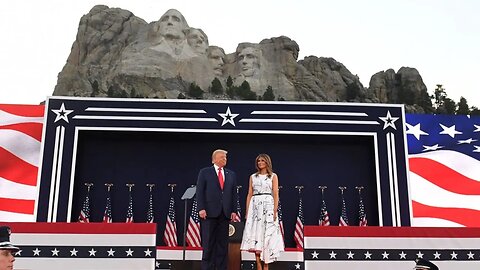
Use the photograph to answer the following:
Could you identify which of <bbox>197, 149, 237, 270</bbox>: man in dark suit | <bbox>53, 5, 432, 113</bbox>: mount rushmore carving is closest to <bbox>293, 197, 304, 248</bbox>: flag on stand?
<bbox>197, 149, 237, 270</bbox>: man in dark suit

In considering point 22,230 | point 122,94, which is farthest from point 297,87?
point 22,230

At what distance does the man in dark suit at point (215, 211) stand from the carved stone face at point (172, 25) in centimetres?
6448

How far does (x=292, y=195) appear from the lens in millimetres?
10664

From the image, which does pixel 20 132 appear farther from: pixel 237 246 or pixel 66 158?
pixel 237 246

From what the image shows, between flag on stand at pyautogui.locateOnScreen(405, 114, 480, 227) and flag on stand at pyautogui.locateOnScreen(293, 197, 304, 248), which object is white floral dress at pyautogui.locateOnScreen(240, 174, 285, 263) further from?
flag on stand at pyautogui.locateOnScreen(405, 114, 480, 227)

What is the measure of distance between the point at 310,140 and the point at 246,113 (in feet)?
4.63

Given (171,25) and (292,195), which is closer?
(292,195)

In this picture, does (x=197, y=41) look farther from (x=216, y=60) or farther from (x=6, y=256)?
(x=6, y=256)

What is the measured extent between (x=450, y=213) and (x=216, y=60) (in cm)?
6281

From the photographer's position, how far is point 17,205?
10148mm

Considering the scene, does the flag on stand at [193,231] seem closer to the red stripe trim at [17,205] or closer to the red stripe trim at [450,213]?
the red stripe trim at [17,205]

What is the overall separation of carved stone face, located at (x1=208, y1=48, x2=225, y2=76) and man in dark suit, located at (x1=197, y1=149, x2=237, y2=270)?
6454cm

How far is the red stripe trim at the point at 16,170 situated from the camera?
10344 millimetres

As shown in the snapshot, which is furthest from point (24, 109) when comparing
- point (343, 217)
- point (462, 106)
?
point (462, 106)
